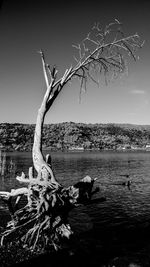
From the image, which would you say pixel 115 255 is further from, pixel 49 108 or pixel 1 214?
pixel 1 214

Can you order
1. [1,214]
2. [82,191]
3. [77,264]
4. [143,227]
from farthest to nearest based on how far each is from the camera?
[1,214] < [143,227] < [82,191] < [77,264]

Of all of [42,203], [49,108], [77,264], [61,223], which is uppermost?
[49,108]

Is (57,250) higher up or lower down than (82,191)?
lower down

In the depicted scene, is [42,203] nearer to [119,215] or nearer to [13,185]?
[119,215]

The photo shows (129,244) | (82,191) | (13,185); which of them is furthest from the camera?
(13,185)

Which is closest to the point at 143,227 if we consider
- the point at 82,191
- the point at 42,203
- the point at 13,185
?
the point at 82,191

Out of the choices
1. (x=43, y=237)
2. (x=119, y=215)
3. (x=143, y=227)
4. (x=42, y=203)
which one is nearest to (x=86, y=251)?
(x=43, y=237)

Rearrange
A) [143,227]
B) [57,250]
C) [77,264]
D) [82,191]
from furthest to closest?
[143,227], [82,191], [57,250], [77,264]

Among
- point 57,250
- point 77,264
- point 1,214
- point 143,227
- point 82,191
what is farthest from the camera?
point 1,214

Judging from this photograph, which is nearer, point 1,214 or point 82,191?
point 82,191

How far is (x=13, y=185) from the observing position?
48.7 metres

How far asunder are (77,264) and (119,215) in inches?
571

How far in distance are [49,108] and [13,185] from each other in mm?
34345

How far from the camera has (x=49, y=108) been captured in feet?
58.0
